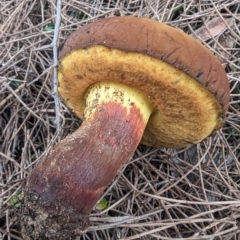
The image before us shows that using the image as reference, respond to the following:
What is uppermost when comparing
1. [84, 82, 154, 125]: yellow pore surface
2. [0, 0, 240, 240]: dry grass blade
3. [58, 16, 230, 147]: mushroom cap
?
[58, 16, 230, 147]: mushroom cap

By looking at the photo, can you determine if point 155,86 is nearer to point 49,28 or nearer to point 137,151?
point 137,151

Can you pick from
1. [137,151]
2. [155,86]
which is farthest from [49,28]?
[155,86]

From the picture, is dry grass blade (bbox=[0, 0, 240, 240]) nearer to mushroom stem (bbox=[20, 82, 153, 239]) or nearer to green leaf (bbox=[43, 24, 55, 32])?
green leaf (bbox=[43, 24, 55, 32])

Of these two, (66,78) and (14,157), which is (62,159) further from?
(14,157)

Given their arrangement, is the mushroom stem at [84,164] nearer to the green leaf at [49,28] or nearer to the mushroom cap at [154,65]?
the mushroom cap at [154,65]

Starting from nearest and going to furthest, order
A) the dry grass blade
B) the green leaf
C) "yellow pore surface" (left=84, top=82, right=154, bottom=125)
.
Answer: "yellow pore surface" (left=84, top=82, right=154, bottom=125)
the dry grass blade
the green leaf

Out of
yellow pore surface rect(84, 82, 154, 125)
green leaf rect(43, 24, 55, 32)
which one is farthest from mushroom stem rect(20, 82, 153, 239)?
green leaf rect(43, 24, 55, 32)

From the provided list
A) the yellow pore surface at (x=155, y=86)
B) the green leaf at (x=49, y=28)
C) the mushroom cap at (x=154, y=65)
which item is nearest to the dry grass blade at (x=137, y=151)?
the green leaf at (x=49, y=28)
